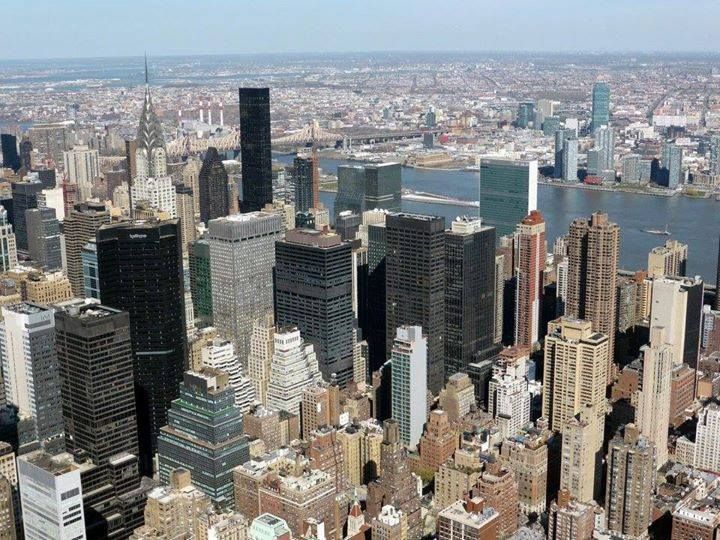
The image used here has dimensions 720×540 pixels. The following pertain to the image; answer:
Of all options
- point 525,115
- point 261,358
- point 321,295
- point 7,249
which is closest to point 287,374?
point 261,358

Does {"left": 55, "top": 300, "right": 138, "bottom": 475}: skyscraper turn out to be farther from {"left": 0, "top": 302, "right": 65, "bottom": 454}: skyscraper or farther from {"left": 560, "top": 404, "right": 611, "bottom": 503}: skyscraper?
{"left": 560, "top": 404, "right": 611, "bottom": 503}: skyscraper

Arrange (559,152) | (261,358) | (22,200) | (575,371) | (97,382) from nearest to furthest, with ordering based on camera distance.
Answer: (97,382)
(575,371)
(261,358)
(22,200)
(559,152)

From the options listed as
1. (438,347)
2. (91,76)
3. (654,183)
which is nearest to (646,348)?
(438,347)

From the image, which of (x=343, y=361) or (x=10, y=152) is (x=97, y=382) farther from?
(x=10, y=152)

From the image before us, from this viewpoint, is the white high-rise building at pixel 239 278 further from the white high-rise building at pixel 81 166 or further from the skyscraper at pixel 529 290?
the white high-rise building at pixel 81 166

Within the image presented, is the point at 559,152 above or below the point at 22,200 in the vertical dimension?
above

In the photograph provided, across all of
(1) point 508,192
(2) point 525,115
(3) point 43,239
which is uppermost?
(2) point 525,115

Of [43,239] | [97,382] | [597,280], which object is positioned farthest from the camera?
[43,239]
